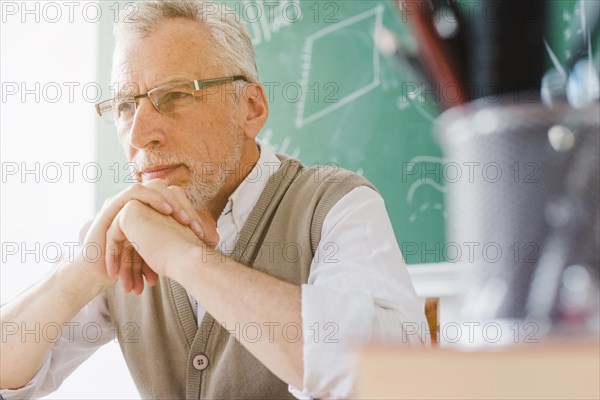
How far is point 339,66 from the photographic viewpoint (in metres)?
1.96

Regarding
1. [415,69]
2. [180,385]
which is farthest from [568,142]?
[180,385]

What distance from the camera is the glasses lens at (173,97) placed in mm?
1320

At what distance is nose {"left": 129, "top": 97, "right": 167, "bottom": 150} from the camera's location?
1.29 meters

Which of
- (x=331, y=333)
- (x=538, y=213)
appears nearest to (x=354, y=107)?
(x=331, y=333)

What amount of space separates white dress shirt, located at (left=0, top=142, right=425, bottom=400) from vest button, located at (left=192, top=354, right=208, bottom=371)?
0.30 ft

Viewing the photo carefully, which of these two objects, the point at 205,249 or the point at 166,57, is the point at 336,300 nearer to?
the point at 205,249

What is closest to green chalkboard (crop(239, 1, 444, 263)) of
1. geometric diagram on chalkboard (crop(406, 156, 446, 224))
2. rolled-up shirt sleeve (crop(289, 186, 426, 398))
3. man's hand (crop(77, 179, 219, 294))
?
geometric diagram on chalkboard (crop(406, 156, 446, 224))

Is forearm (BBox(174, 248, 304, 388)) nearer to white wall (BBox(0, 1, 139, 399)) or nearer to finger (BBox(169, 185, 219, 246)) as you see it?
finger (BBox(169, 185, 219, 246))

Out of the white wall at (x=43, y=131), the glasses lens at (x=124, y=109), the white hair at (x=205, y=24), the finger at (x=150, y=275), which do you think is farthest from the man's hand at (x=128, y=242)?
the white wall at (x=43, y=131)

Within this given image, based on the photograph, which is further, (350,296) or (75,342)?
(75,342)

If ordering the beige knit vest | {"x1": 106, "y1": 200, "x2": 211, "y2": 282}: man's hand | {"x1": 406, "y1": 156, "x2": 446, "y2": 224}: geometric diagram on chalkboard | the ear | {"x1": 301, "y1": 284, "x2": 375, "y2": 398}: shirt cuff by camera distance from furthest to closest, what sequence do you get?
{"x1": 406, "y1": 156, "x2": 446, "y2": 224}: geometric diagram on chalkboard, the ear, the beige knit vest, {"x1": 106, "y1": 200, "x2": 211, "y2": 282}: man's hand, {"x1": 301, "y1": 284, "x2": 375, "y2": 398}: shirt cuff

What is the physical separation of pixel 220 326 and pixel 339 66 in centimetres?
99

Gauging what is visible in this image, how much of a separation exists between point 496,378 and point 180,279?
642 millimetres

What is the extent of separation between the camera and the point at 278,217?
51.9 inches
